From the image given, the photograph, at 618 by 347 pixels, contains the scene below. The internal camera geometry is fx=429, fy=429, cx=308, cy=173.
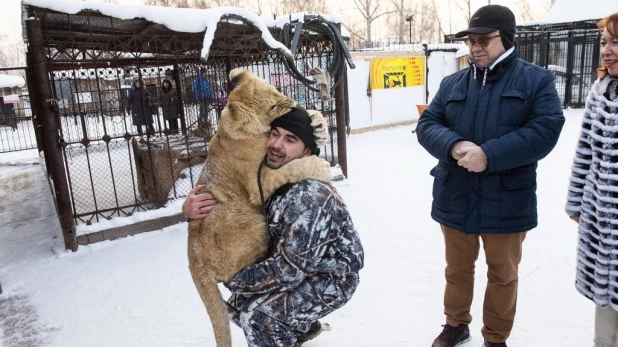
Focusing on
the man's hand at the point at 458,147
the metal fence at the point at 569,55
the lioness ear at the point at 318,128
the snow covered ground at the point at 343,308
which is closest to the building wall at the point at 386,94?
the metal fence at the point at 569,55

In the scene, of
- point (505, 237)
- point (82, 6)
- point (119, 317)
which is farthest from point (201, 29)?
point (505, 237)

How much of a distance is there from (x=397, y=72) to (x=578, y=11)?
7399mm

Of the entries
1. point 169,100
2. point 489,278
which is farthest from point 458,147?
point 169,100

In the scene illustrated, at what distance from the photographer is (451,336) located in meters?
2.71

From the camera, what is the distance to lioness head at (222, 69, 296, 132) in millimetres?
1690

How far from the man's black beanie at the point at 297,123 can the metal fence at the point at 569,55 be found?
1344 cm

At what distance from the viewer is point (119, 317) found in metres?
3.47

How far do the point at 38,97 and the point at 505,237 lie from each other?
471 centimetres

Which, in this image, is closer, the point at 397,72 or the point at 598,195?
the point at 598,195

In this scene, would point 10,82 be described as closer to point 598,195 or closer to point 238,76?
point 238,76

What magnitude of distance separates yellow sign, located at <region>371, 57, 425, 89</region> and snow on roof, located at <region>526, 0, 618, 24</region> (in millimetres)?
5547

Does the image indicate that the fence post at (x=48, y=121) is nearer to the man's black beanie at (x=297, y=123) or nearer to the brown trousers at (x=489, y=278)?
the man's black beanie at (x=297, y=123)

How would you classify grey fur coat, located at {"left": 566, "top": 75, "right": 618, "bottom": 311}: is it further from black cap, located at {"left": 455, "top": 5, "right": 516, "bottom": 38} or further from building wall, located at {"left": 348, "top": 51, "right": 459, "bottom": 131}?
building wall, located at {"left": 348, "top": 51, "right": 459, "bottom": 131}

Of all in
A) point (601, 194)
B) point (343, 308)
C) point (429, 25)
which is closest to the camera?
point (601, 194)
